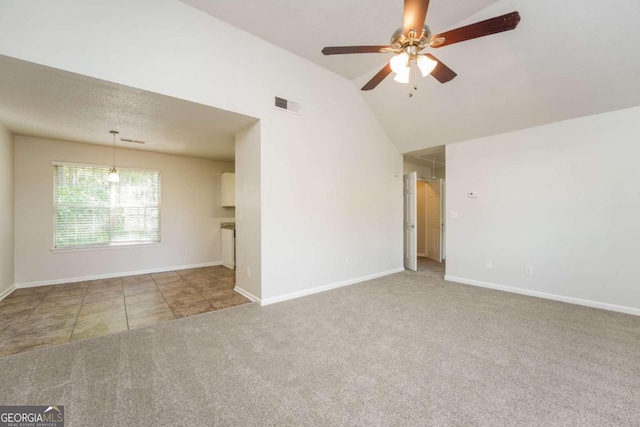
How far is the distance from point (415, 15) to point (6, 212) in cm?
611

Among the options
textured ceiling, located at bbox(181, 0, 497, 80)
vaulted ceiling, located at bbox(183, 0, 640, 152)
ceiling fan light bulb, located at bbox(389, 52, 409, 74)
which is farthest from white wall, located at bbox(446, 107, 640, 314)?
ceiling fan light bulb, located at bbox(389, 52, 409, 74)

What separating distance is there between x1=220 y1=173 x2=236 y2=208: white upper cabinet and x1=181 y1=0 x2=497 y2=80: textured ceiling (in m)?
3.25

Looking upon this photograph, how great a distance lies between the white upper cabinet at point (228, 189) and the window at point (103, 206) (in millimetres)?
1332

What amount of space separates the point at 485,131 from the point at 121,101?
5.26 metres

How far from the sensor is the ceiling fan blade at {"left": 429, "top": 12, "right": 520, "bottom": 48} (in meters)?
1.89

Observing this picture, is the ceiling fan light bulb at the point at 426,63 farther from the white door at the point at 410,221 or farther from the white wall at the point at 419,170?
the white wall at the point at 419,170

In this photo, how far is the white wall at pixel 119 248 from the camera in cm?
437

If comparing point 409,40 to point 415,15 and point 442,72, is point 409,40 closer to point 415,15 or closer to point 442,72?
point 415,15

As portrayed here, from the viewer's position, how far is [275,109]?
3.61 metres

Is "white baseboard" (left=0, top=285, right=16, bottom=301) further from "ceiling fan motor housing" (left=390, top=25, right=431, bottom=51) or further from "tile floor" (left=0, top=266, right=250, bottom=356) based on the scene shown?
"ceiling fan motor housing" (left=390, top=25, right=431, bottom=51)

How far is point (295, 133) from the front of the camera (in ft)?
12.6

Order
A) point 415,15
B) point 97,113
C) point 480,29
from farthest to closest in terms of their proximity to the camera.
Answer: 1. point 97,113
2. point 480,29
3. point 415,15

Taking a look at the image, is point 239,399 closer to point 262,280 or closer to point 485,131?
point 262,280

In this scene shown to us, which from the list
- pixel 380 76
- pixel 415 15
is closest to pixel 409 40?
pixel 415 15
